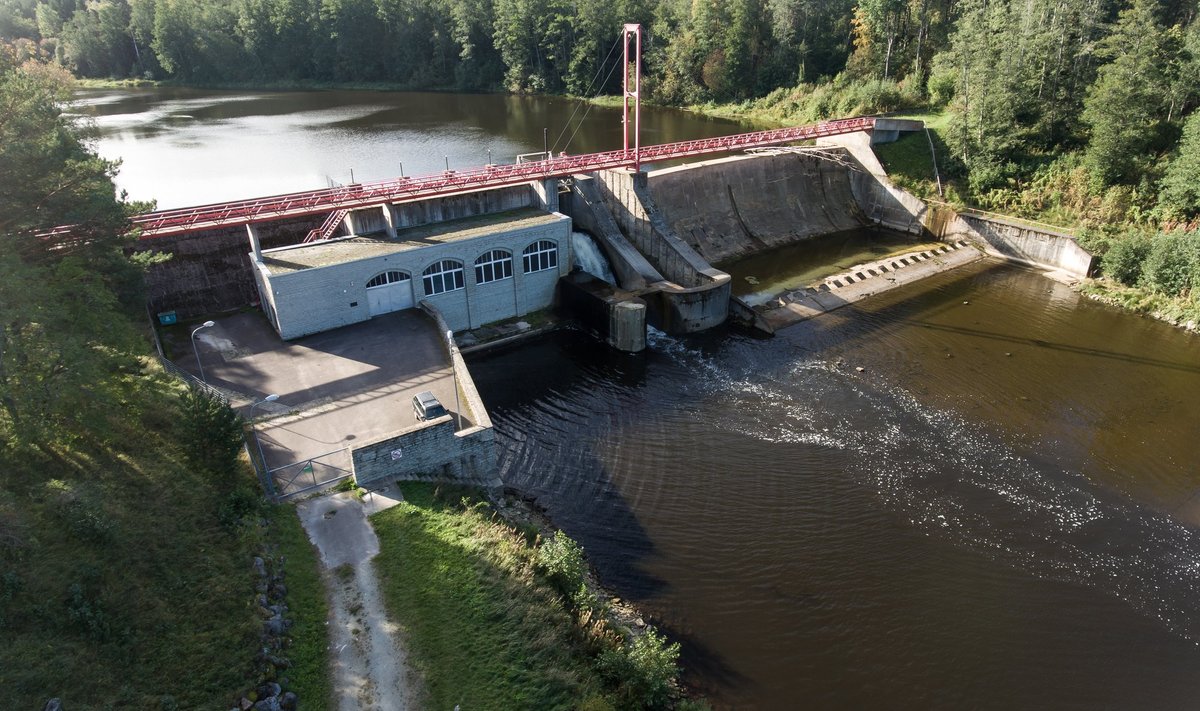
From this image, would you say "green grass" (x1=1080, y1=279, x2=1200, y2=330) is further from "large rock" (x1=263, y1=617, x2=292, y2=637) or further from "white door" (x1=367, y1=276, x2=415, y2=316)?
"large rock" (x1=263, y1=617, x2=292, y2=637)

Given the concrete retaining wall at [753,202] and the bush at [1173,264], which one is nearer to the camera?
the bush at [1173,264]

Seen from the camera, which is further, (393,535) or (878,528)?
(878,528)

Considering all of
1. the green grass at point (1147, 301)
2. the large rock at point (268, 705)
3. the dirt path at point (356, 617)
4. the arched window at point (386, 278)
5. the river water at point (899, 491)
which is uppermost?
the arched window at point (386, 278)

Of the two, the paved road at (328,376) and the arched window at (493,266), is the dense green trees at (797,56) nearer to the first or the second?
the paved road at (328,376)

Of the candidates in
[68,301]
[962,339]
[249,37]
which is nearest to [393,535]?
[68,301]

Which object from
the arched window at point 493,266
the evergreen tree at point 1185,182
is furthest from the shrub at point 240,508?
the evergreen tree at point 1185,182

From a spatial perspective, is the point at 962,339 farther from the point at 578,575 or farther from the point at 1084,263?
the point at 578,575

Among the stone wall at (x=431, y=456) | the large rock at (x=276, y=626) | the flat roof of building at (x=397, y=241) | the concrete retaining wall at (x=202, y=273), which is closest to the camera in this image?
the large rock at (x=276, y=626)
